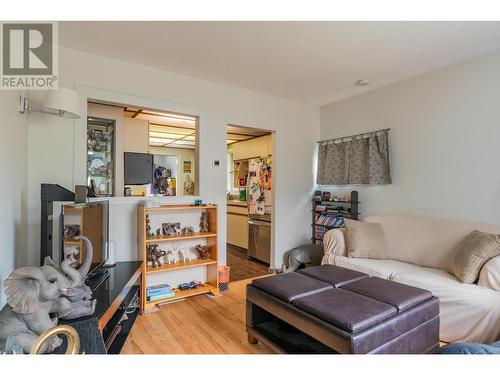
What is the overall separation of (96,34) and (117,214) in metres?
1.63

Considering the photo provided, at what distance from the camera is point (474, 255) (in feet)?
6.97

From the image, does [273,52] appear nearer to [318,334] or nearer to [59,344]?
[318,334]

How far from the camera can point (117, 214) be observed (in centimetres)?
271

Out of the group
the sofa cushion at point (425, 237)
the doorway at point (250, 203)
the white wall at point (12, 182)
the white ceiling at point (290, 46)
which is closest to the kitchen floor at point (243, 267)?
the doorway at point (250, 203)

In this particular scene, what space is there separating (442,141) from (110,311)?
3.46 metres

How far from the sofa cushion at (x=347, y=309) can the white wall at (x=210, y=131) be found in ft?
5.68

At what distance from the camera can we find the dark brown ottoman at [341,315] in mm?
1443

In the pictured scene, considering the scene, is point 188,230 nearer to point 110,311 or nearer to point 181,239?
point 181,239

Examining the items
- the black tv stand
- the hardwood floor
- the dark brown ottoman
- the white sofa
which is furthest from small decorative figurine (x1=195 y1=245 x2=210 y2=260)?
the white sofa

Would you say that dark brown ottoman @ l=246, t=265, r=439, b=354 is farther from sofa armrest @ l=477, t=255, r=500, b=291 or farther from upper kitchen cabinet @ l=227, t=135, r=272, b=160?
upper kitchen cabinet @ l=227, t=135, r=272, b=160

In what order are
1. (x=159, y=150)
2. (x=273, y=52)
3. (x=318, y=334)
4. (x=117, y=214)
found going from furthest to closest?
(x=159, y=150)
(x=117, y=214)
(x=273, y=52)
(x=318, y=334)

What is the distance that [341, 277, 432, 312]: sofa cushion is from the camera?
166 cm

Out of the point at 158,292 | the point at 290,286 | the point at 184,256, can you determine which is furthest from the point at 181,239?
the point at 290,286
